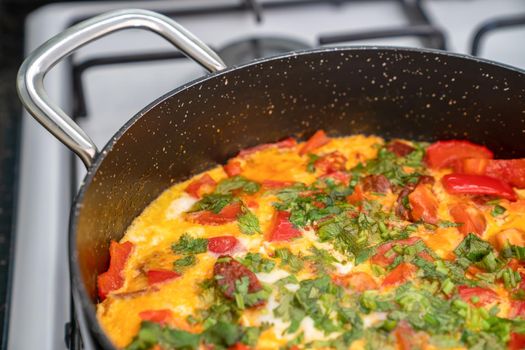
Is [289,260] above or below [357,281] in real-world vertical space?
above

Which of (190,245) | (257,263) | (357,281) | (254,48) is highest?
(254,48)

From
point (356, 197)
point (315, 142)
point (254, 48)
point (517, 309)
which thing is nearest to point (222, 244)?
point (356, 197)

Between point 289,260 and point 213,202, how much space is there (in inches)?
14.9

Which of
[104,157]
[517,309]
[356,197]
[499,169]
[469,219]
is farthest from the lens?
[499,169]

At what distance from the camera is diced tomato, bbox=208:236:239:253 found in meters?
2.18

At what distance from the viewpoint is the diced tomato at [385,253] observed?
85.1 inches

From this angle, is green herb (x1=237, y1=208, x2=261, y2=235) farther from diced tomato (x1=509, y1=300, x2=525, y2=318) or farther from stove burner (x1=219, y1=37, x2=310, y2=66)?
stove burner (x1=219, y1=37, x2=310, y2=66)

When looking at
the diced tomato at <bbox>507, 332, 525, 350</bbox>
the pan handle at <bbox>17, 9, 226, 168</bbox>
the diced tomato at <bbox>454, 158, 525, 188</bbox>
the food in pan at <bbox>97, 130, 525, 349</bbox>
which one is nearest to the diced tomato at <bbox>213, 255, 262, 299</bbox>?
the food in pan at <bbox>97, 130, 525, 349</bbox>

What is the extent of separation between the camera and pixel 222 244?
86.2 inches

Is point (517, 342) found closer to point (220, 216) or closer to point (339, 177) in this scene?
point (339, 177)

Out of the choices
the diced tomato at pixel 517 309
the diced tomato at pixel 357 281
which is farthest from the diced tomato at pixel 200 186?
the diced tomato at pixel 517 309

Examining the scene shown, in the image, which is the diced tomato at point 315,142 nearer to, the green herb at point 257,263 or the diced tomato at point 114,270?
the green herb at point 257,263

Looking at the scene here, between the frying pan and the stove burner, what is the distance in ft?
1.75

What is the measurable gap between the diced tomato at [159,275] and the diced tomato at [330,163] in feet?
2.33
